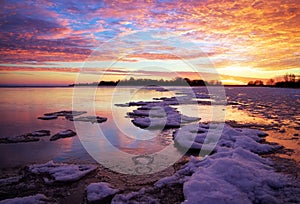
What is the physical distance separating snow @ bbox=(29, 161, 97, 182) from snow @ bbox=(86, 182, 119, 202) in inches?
27.5

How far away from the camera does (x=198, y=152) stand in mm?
7012

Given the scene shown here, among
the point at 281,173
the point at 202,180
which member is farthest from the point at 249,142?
the point at 202,180

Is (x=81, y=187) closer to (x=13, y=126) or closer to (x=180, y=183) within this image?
(x=180, y=183)

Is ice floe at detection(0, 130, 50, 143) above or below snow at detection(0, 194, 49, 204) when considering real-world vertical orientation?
above

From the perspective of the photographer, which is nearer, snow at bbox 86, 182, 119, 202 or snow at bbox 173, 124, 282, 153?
snow at bbox 86, 182, 119, 202

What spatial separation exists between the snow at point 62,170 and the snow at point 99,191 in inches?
27.5

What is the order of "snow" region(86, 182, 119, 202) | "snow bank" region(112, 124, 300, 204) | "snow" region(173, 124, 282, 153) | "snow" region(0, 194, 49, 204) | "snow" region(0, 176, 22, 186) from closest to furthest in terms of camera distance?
1. "snow" region(0, 194, 49, 204)
2. "snow bank" region(112, 124, 300, 204)
3. "snow" region(86, 182, 119, 202)
4. "snow" region(0, 176, 22, 186)
5. "snow" region(173, 124, 282, 153)

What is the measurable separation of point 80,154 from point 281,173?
546 centimetres

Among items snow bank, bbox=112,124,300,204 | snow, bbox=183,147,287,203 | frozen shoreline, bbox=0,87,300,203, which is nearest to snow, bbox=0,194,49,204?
frozen shoreline, bbox=0,87,300,203

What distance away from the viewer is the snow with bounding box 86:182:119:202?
13.5 feet

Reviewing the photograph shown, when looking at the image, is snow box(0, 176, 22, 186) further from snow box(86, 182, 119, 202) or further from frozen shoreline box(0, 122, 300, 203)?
snow box(86, 182, 119, 202)

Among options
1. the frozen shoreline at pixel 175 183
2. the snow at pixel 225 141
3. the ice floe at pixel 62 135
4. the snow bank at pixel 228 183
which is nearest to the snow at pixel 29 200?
the frozen shoreline at pixel 175 183

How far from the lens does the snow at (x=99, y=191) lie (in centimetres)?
412

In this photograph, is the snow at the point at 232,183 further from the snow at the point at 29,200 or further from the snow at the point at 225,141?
the snow at the point at 29,200
